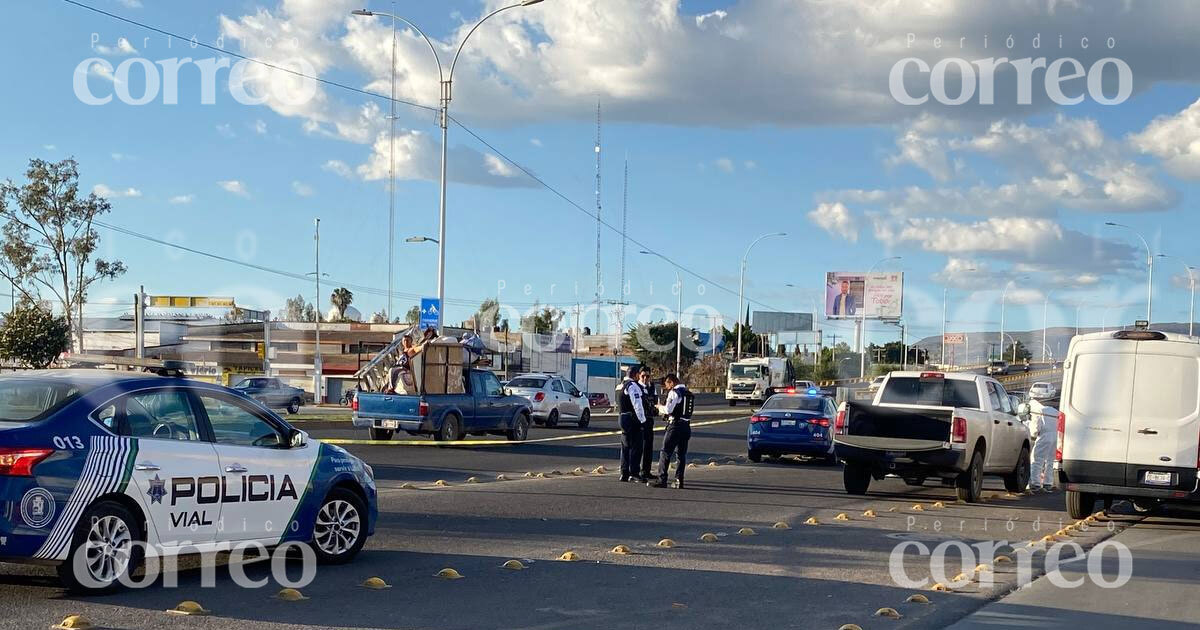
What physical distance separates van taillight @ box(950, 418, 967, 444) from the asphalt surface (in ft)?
3.11

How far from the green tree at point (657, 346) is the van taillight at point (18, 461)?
89.3 metres

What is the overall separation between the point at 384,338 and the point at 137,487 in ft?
258

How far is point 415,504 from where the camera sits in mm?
14305

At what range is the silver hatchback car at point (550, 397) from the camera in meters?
37.1

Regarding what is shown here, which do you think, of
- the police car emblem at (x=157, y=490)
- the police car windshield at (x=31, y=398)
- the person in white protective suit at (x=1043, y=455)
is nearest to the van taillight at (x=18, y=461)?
the police car windshield at (x=31, y=398)

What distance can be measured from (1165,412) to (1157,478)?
2.69 feet

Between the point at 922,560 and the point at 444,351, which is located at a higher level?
the point at 444,351

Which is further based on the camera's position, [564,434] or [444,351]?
[564,434]

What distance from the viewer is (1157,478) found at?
14.4m

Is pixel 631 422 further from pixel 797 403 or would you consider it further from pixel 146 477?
pixel 146 477

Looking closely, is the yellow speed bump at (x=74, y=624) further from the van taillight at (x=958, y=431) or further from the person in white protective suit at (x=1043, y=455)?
the person in white protective suit at (x=1043, y=455)

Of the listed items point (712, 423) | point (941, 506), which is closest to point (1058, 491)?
point (941, 506)

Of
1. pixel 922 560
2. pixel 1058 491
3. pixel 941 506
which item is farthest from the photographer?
pixel 1058 491

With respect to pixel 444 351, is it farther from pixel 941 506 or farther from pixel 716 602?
pixel 716 602
